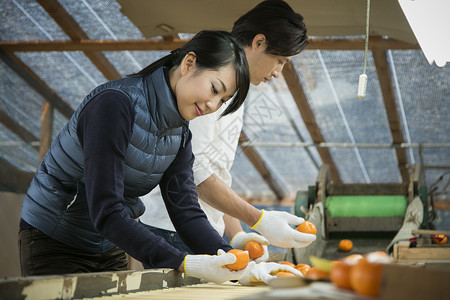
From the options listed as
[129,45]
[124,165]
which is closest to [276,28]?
[124,165]

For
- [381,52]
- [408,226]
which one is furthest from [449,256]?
[381,52]

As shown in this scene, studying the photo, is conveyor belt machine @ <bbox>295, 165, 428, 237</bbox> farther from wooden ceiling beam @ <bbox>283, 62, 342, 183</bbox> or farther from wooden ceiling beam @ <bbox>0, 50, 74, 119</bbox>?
wooden ceiling beam @ <bbox>0, 50, 74, 119</bbox>

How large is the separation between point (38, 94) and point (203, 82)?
17.5ft

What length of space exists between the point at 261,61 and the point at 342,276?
5.56 ft

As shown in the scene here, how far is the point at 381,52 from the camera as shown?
5.61 m

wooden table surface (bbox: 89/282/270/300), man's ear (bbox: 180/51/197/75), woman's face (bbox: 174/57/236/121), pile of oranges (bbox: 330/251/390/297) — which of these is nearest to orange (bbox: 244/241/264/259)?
wooden table surface (bbox: 89/282/270/300)

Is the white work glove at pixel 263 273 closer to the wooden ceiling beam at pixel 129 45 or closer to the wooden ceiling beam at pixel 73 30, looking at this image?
the wooden ceiling beam at pixel 129 45

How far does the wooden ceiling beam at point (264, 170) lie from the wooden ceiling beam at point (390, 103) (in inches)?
65.0

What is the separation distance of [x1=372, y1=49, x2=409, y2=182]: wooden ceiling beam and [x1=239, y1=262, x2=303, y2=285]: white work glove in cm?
391

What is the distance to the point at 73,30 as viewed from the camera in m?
5.77

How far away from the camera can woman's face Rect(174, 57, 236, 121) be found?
1701 mm

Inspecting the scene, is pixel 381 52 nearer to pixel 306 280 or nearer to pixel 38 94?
pixel 38 94

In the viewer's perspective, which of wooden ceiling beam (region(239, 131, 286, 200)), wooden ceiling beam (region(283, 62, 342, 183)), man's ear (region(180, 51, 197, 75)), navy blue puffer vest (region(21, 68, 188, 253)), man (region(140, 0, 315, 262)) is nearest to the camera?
navy blue puffer vest (region(21, 68, 188, 253))

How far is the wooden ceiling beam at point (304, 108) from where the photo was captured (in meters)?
6.02
